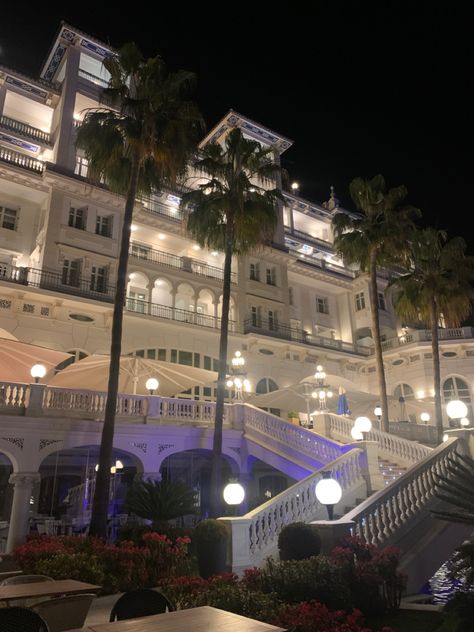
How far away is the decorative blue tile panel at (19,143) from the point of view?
27.3 meters

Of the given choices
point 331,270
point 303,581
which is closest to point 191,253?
point 331,270

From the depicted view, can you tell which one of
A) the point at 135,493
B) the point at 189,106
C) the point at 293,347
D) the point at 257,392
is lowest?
the point at 135,493

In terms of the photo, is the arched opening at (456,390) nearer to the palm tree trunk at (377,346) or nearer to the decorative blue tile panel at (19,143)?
the palm tree trunk at (377,346)

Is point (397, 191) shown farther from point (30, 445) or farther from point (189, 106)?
point (30, 445)

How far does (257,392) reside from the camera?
3016 centimetres

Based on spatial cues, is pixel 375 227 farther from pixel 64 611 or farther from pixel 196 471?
pixel 64 611

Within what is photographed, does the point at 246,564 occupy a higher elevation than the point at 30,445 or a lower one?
lower

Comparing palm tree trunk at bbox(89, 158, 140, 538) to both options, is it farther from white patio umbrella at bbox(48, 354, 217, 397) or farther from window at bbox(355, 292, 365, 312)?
window at bbox(355, 292, 365, 312)

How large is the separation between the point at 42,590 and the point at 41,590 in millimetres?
11

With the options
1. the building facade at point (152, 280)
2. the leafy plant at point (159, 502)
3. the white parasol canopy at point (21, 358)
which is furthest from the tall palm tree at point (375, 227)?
the white parasol canopy at point (21, 358)

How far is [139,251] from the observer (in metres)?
29.3

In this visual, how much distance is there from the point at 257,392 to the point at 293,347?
4206 millimetres

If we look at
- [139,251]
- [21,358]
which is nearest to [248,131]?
[139,251]

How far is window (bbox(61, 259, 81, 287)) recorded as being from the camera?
2472 cm
